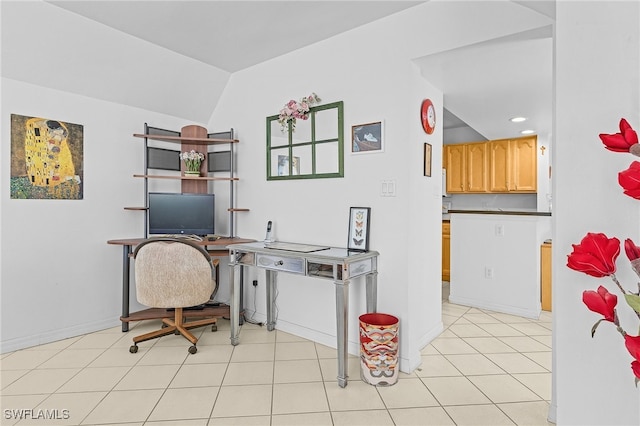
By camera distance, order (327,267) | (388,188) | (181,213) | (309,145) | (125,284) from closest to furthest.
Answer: (327,267), (388,188), (309,145), (125,284), (181,213)

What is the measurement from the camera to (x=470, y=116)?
4.26 meters

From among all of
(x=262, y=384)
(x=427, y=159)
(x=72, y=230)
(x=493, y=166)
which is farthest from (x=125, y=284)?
(x=493, y=166)

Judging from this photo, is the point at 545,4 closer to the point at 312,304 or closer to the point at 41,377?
the point at 312,304

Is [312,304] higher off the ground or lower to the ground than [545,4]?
lower

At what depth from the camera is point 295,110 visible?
9.82ft

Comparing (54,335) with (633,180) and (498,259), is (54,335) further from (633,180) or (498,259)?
(498,259)

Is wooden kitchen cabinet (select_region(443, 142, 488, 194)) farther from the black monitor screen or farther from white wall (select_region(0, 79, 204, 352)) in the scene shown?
white wall (select_region(0, 79, 204, 352))

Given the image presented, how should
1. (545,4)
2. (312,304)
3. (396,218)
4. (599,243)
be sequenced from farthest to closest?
(312,304) < (396,218) < (545,4) < (599,243)

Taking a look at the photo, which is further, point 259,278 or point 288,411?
point 259,278

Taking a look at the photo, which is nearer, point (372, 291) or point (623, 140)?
point (623, 140)

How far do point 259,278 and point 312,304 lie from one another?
2.23ft

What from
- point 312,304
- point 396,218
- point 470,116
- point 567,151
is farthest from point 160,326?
point 470,116

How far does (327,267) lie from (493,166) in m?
4.41

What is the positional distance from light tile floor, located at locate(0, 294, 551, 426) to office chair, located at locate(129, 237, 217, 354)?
0.29 m
